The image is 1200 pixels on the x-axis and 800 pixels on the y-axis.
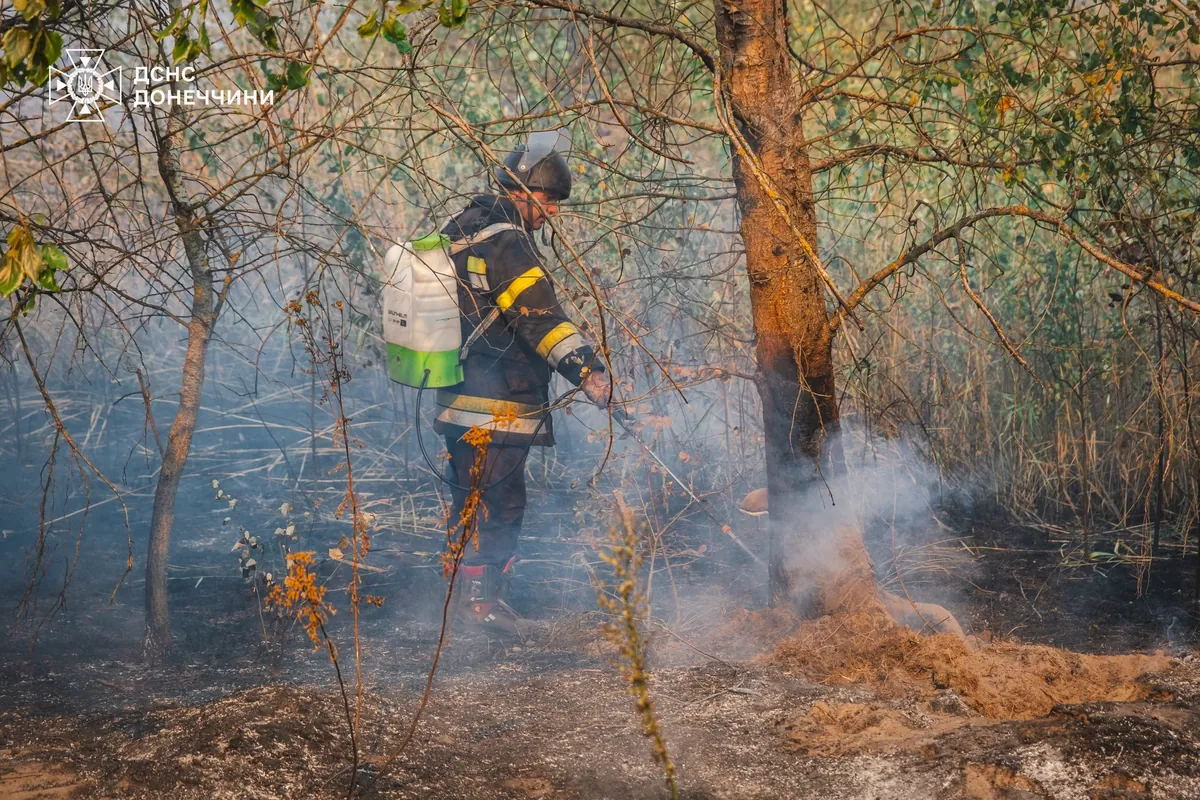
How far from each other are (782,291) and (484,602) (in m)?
2.39

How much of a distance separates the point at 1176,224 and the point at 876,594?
6.60ft

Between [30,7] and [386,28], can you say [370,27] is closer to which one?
[386,28]

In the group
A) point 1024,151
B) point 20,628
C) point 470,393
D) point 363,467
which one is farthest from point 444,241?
point 363,467

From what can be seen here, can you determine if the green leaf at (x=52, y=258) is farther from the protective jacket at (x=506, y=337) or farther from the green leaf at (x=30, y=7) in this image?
the protective jacket at (x=506, y=337)

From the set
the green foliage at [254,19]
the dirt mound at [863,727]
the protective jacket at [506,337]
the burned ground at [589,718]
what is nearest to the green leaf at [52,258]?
the green foliage at [254,19]

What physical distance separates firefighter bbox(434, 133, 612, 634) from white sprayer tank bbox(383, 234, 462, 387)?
11 centimetres

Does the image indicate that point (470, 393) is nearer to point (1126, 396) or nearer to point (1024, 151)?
point (1024, 151)

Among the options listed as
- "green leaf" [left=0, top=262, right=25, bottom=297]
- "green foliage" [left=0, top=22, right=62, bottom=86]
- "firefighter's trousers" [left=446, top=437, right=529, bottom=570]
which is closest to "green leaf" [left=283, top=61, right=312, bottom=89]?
"green foliage" [left=0, top=22, right=62, bottom=86]

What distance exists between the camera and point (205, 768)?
2.66 meters

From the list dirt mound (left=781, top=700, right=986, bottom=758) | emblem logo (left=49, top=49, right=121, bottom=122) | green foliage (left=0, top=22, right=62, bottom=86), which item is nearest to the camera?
green foliage (left=0, top=22, right=62, bottom=86)

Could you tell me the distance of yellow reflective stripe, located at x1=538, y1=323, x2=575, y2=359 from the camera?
15.0 feet

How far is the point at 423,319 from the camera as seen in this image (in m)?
4.59

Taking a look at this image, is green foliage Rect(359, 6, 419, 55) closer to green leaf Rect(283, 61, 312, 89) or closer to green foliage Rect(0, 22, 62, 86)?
green leaf Rect(283, 61, 312, 89)

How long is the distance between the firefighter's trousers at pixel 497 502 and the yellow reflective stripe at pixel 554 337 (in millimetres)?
627
